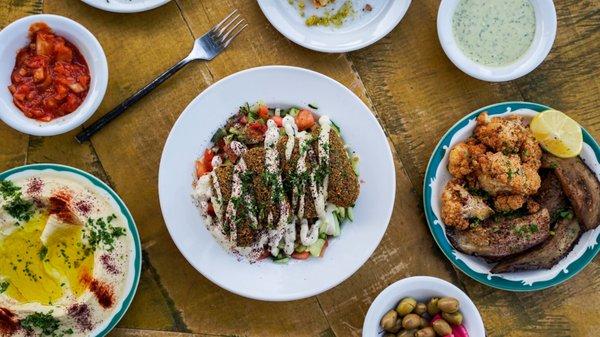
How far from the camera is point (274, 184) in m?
3.78

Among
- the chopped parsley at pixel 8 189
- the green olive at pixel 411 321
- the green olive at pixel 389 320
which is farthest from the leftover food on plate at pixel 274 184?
the chopped parsley at pixel 8 189

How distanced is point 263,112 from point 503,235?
1715mm

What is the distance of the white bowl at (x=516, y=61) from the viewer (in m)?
4.14

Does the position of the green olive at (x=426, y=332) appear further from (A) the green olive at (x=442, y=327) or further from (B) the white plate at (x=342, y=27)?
(B) the white plate at (x=342, y=27)

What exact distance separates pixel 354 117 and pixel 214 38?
3.52 feet

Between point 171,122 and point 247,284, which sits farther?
point 171,122

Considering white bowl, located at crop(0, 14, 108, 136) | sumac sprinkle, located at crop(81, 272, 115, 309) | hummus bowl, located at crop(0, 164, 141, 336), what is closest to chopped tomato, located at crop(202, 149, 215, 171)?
hummus bowl, located at crop(0, 164, 141, 336)

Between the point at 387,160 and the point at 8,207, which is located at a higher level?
the point at 8,207

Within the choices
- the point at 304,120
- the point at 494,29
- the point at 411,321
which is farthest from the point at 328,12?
the point at 411,321

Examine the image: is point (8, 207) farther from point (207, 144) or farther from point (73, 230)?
point (207, 144)

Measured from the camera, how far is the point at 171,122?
14.0ft

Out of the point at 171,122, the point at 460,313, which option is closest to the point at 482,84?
the point at 460,313

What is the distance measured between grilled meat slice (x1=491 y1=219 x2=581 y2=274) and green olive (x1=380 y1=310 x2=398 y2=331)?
0.75 m

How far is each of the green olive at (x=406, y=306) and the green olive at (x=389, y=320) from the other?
39mm
